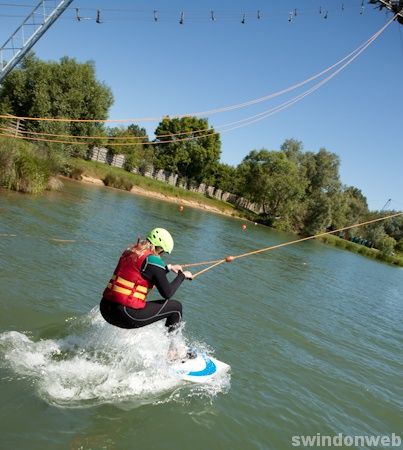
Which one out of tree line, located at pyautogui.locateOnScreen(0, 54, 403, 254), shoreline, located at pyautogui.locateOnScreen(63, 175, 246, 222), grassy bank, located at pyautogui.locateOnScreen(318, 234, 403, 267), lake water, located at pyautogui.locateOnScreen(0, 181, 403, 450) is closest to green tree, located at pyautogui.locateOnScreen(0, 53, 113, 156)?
tree line, located at pyautogui.locateOnScreen(0, 54, 403, 254)

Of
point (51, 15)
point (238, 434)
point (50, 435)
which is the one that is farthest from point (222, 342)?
point (51, 15)

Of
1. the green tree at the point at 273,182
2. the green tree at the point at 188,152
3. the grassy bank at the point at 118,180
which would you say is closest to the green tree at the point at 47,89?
the grassy bank at the point at 118,180

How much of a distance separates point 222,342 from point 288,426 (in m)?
2.69

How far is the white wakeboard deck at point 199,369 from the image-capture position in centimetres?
668

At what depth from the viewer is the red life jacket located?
5.81 meters

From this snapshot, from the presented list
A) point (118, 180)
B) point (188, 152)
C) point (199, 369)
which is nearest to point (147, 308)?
point (199, 369)

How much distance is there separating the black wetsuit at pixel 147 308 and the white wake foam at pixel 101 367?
2.24 ft

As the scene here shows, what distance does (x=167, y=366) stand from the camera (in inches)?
264

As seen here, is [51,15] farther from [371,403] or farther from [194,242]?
[371,403]

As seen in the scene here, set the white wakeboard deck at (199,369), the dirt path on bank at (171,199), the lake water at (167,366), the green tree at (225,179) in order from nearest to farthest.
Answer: the lake water at (167,366) → the white wakeboard deck at (199,369) → the dirt path on bank at (171,199) → the green tree at (225,179)

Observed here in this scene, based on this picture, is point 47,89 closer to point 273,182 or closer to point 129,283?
point 273,182

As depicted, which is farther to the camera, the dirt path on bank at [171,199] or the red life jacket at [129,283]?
the dirt path on bank at [171,199]

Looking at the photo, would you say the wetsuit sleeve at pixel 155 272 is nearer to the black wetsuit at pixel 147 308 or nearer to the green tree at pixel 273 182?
the black wetsuit at pixel 147 308

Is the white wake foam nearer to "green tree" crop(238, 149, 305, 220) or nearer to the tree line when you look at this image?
the tree line
